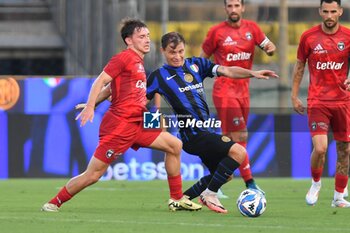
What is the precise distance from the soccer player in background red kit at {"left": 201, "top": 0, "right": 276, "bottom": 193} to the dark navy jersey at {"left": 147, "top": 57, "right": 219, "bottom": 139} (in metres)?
2.68

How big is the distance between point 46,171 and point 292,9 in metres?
5.41

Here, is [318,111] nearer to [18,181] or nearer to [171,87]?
[171,87]

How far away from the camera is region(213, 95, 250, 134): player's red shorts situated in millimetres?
14375

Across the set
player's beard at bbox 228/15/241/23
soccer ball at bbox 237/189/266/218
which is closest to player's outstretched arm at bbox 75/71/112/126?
soccer ball at bbox 237/189/266/218

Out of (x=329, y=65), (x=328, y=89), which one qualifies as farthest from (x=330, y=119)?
(x=329, y=65)

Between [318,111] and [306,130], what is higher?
[318,111]

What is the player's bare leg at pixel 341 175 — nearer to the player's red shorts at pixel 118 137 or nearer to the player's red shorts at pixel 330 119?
the player's red shorts at pixel 330 119

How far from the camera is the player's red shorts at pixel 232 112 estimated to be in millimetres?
14375

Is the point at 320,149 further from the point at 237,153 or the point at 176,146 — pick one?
the point at 176,146

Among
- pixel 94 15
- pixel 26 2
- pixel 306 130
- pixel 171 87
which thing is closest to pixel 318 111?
pixel 171 87

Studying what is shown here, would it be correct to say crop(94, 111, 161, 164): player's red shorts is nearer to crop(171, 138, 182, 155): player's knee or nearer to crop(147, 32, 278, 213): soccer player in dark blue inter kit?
crop(171, 138, 182, 155): player's knee

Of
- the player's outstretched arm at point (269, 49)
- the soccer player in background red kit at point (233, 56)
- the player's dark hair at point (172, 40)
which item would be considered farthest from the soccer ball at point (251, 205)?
the soccer player in background red kit at point (233, 56)

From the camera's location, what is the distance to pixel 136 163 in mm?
17344

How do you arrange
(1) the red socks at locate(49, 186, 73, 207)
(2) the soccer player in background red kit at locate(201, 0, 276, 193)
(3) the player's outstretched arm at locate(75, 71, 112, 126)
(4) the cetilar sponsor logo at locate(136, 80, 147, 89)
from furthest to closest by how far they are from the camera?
(2) the soccer player in background red kit at locate(201, 0, 276, 193) → (4) the cetilar sponsor logo at locate(136, 80, 147, 89) → (1) the red socks at locate(49, 186, 73, 207) → (3) the player's outstretched arm at locate(75, 71, 112, 126)
